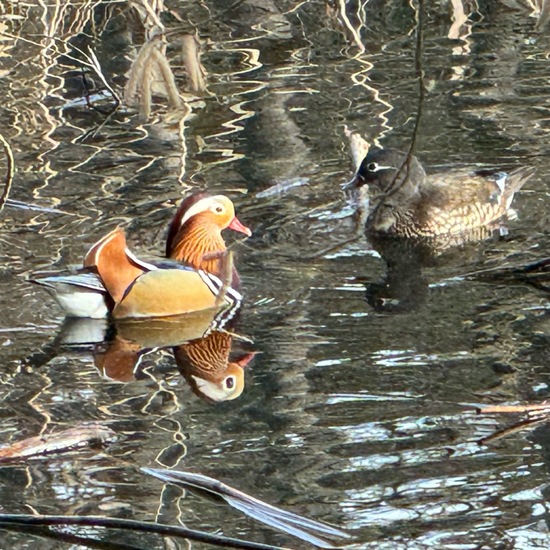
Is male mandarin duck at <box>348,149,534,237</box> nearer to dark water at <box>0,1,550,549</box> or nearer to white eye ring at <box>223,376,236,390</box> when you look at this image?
dark water at <box>0,1,550,549</box>

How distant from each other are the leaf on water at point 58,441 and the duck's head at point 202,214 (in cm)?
221

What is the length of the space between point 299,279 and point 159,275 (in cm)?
79

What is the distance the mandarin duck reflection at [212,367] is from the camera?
6.76 meters

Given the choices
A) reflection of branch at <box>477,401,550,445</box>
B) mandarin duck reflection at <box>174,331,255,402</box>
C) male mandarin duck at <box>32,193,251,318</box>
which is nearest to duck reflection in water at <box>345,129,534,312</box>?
male mandarin duck at <box>32,193,251,318</box>

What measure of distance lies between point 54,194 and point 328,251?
2005 millimetres

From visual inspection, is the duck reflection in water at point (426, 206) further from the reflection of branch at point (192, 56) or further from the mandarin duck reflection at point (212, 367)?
the reflection of branch at point (192, 56)

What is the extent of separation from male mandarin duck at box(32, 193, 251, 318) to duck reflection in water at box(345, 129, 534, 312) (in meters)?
1.18

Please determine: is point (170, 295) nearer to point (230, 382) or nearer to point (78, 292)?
point (78, 292)

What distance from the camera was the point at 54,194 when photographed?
31.2ft

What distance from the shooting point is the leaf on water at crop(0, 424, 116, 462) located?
6.00 meters

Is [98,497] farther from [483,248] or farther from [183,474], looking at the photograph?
[483,248]

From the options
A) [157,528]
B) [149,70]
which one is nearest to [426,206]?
[149,70]

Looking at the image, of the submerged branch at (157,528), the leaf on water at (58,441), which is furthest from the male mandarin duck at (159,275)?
the submerged branch at (157,528)

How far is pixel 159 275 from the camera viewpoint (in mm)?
7871
